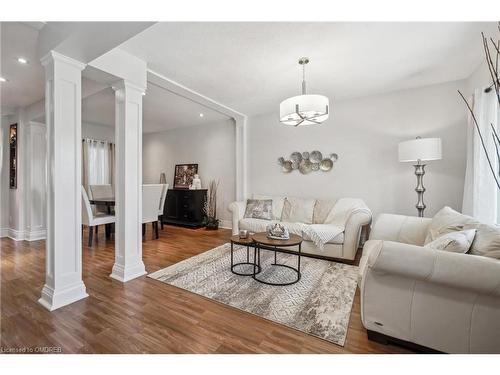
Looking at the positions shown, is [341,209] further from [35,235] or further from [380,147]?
[35,235]

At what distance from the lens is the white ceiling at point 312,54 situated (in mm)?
1976

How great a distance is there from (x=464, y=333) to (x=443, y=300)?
19cm

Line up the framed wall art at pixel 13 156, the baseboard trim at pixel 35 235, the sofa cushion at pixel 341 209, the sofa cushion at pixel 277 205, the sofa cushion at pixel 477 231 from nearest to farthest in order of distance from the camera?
1. the sofa cushion at pixel 477 231
2. the sofa cushion at pixel 341 209
3. the sofa cushion at pixel 277 205
4. the baseboard trim at pixel 35 235
5. the framed wall art at pixel 13 156

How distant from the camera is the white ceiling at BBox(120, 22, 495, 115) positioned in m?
1.98

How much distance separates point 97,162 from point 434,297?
6.64 metres

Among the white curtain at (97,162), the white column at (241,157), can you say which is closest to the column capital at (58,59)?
the white column at (241,157)

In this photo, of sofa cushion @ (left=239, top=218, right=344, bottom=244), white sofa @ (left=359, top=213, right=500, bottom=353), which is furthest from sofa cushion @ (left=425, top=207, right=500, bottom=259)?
sofa cushion @ (left=239, top=218, right=344, bottom=244)

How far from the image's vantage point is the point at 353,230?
9.57ft

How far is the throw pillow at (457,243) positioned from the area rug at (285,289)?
0.87 meters

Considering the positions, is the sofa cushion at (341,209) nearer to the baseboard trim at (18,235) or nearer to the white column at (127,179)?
the white column at (127,179)

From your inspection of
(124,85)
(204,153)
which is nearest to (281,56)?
(124,85)

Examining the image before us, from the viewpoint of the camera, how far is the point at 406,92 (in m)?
3.35

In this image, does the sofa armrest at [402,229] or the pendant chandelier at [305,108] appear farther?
the sofa armrest at [402,229]

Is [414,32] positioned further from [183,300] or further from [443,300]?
[183,300]
